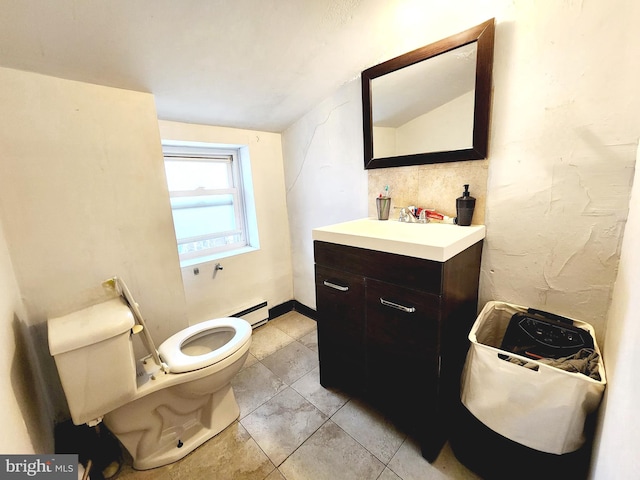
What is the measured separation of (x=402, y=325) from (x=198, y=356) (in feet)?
3.02

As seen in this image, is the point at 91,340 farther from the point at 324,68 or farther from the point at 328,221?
the point at 324,68

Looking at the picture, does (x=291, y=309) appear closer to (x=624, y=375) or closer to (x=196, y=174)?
(x=196, y=174)

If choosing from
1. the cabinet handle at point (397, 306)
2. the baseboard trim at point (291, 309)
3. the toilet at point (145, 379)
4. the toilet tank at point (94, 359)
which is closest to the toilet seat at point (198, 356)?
the toilet at point (145, 379)

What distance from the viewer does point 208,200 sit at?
202 centimetres

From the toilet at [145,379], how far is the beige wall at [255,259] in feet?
1.63

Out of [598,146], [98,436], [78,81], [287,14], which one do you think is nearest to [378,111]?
[287,14]

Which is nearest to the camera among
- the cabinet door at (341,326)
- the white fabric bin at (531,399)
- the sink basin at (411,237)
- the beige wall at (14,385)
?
the beige wall at (14,385)

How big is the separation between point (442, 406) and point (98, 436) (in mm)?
1462

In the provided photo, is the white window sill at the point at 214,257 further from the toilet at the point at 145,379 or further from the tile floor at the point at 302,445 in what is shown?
the tile floor at the point at 302,445

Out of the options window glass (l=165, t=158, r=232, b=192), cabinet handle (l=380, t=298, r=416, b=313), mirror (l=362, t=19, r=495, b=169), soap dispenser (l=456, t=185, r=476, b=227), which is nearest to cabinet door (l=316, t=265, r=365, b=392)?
cabinet handle (l=380, t=298, r=416, b=313)

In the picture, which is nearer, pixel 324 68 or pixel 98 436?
pixel 98 436

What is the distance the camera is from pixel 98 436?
1158 millimetres

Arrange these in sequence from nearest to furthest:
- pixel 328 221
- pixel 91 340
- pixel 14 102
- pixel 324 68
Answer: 1. pixel 91 340
2. pixel 14 102
3. pixel 324 68
4. pixel 328 221

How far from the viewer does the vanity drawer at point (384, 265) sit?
0.96m
